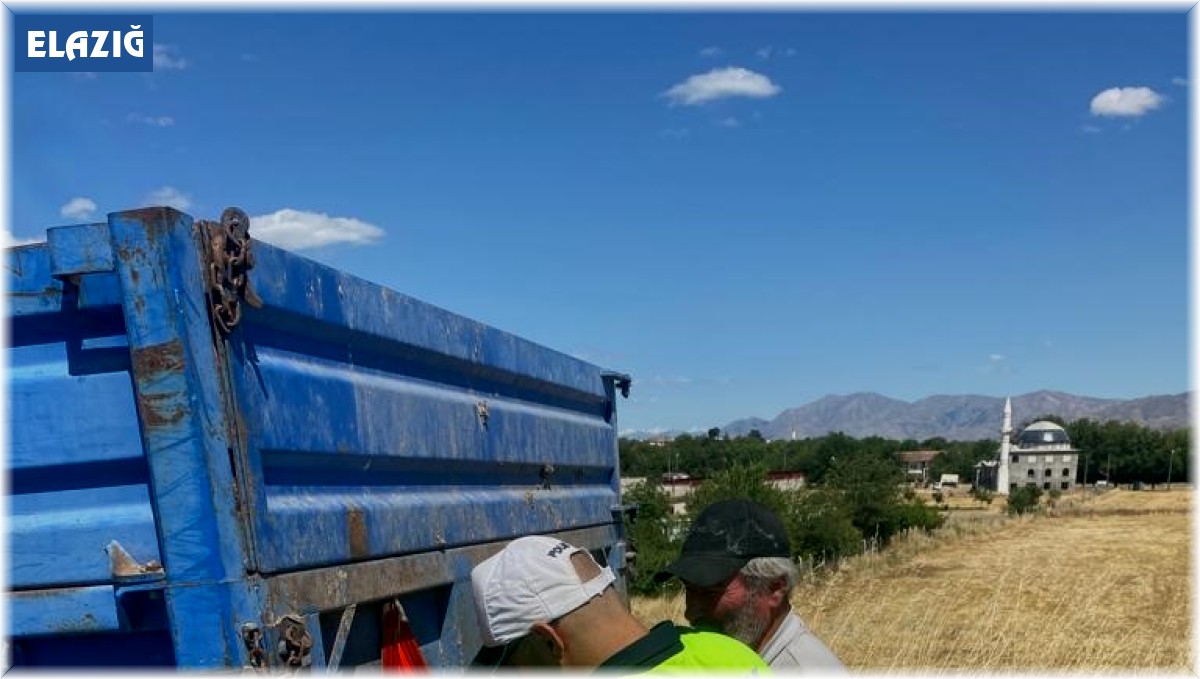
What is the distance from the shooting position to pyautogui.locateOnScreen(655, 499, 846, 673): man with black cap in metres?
2.94

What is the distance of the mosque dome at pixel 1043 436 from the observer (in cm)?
12400

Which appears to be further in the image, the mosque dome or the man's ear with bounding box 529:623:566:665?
the mosque dome

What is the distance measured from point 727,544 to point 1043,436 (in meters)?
130

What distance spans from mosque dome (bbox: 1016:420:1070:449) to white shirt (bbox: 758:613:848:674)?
12812 centimetres

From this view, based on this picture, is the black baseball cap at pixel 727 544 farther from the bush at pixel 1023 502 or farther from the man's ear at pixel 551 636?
the bush at pixel 1023 502

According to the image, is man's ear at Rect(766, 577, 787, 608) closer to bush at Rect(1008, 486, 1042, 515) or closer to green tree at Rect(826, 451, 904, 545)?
green tree at Rect(826, 451, 904, 545)

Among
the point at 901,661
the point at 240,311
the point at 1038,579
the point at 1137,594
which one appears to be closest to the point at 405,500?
the point at 240,311

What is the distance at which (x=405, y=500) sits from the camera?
3504mm

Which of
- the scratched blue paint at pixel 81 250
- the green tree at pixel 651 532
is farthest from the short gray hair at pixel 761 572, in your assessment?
the green tree at pixel 651 532

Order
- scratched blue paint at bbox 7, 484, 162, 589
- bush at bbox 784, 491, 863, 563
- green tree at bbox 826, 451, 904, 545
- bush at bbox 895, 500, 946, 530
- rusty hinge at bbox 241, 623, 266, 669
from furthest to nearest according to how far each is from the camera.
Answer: bush at bbox 895, 500, 946, 530, green tree at bbox 826, 451, 904, 545, bush at bbox 784, 491, 863, 563, scratched blue paint at bbox 7, 484, 162, 589, rusty hinge at bbox 241, 623, 266, 669

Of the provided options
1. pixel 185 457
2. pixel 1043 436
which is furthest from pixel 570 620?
pixel 1043 436

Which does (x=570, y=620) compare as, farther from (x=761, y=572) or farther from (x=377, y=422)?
(x=377, y=422)

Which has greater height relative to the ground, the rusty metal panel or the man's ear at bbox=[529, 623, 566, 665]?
the rusty metal panel

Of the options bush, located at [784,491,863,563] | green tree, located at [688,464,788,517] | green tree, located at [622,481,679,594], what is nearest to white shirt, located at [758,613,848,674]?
green tree, located at [622,481,679,594]
